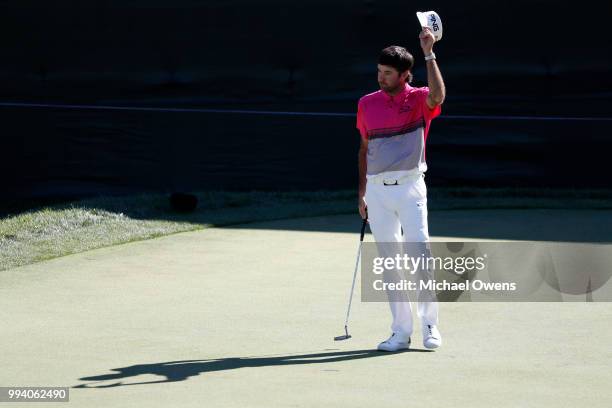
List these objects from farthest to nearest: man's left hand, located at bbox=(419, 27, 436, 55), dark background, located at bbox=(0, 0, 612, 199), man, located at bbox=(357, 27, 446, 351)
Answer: dark background, located at bbox=(0, 0, 612, 199), man, located at bbox=(357, 27, 446, 351), man's left hand, located at bbox=(419, 27, 436, 55)

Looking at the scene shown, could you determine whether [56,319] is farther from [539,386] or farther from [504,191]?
[504,191]

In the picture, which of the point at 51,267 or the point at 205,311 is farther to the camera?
the point at 51,267

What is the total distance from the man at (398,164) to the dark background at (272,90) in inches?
289

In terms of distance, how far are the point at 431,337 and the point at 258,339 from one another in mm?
1053

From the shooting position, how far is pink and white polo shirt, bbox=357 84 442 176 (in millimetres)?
6453

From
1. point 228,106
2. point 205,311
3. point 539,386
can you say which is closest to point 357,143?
point 228,106

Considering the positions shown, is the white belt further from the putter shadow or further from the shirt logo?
the putter shadow

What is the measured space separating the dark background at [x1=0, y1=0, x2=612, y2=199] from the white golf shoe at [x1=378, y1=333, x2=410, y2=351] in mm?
7405

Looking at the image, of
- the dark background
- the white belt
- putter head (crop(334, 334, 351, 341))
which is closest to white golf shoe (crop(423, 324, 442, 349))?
putter head (crop(334, 334, 351, 341))

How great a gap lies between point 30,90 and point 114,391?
357 inches

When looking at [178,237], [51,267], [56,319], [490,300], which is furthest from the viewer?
[178,237]

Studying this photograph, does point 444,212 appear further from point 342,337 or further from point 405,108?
point 405,108

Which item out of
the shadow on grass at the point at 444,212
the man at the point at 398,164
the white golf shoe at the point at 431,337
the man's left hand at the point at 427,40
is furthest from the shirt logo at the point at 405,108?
the shadow on grass at the point at 444,212

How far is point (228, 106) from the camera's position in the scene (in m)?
14.1
